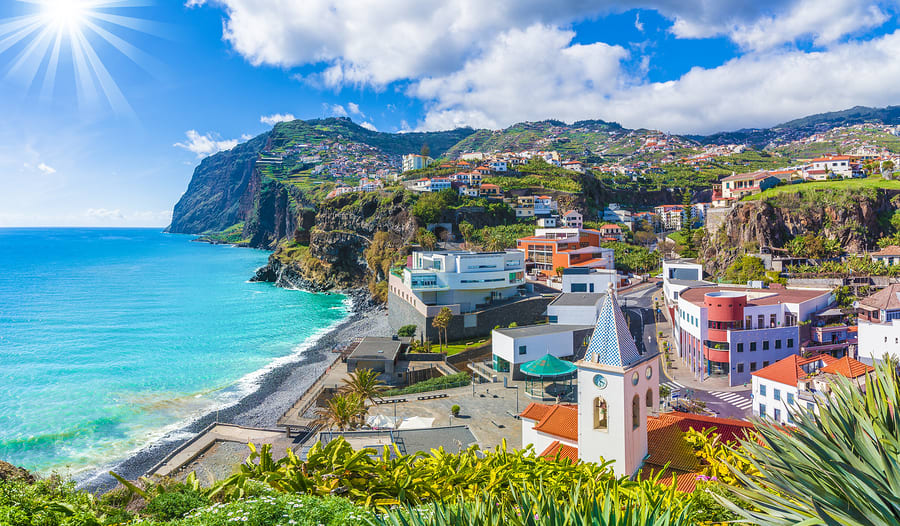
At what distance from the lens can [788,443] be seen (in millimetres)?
5113

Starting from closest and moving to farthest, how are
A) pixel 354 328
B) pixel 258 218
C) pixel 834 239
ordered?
1. pixel 354 328
2. pixel 834 239
3. pixel 258 218

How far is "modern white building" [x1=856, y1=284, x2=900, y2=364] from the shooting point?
87.7 feet

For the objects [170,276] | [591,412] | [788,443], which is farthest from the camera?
[170,276]

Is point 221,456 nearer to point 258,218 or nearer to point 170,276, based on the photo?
point 170,276

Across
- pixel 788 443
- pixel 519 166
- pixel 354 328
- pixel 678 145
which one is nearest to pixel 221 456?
pixel 788 443

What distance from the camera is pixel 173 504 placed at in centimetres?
627

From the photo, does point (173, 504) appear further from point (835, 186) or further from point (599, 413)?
point (835, 186)

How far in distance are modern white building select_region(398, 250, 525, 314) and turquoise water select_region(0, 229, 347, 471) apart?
13.0 metres

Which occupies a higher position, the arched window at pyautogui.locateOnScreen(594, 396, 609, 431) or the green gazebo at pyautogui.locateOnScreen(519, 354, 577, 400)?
the arched window at pyautogui.locateOnScreen(594, 396, 609, 431)

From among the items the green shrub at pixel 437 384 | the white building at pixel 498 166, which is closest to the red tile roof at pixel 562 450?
the green shrub at pixel 437 384

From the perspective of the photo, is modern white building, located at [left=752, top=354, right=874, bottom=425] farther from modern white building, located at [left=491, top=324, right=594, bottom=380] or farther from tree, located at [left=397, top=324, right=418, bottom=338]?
tree, located at [left=397, top=324, right=418, bottom=338]

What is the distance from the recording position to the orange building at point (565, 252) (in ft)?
178

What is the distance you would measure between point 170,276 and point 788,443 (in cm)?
10359

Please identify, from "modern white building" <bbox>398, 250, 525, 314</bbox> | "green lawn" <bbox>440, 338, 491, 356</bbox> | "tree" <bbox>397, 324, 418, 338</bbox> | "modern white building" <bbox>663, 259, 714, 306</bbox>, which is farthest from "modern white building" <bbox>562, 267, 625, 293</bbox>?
"tree" <bbox>397, 324, 418, 338</bbox>
